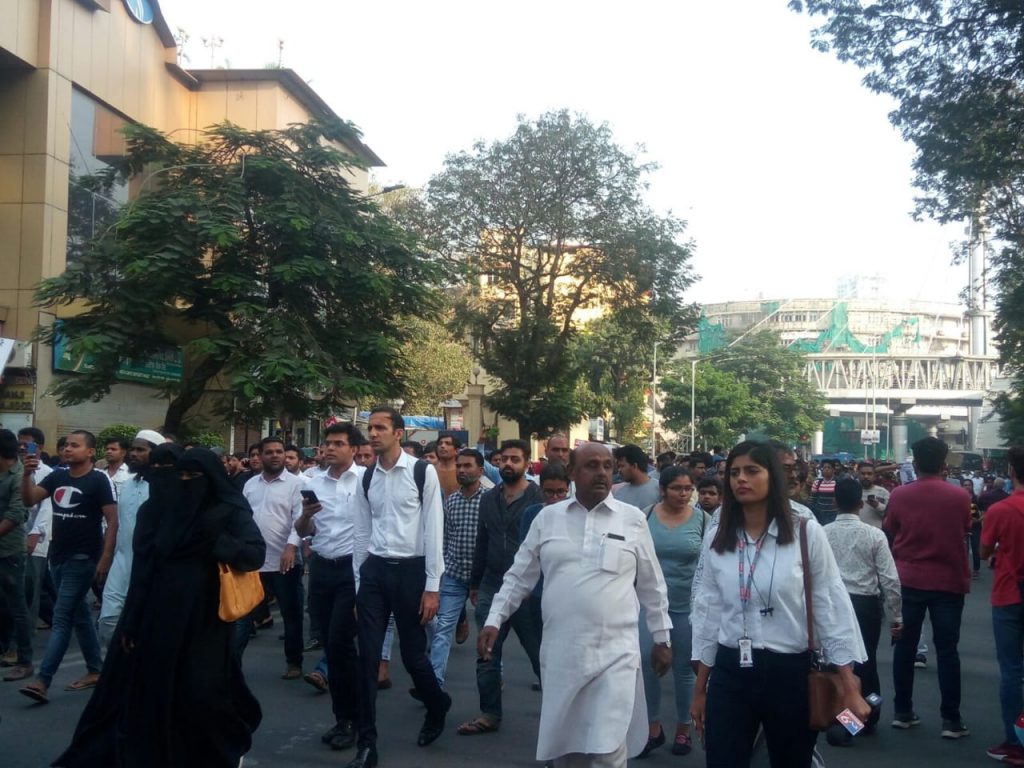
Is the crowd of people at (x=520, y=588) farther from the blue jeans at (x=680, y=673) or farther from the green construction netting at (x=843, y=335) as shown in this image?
the green construction netting at (x=843, y=335)

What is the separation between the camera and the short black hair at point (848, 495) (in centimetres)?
741

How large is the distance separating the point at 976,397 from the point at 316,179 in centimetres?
10944

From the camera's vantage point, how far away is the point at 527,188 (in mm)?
30812

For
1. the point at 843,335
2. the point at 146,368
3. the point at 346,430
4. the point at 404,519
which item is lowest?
the point at 404,519

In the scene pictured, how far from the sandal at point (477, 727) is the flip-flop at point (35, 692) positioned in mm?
3012

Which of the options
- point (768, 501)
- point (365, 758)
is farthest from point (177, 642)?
point (768, 501)

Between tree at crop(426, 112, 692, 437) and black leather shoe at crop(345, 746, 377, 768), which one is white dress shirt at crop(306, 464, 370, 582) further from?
tree at crop(426, 112, 692, 437)

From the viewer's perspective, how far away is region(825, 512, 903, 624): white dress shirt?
720 centimetres

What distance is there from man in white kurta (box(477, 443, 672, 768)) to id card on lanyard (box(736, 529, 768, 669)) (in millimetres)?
691

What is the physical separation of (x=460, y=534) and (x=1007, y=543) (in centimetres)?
401

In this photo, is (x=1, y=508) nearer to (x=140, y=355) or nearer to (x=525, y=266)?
(x=140, y=355)


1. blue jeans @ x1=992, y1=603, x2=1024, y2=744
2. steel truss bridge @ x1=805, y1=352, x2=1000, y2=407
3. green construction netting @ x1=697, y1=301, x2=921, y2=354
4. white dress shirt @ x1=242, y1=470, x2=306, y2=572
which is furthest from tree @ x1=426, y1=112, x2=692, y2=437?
steel truss bridge @ x1=805, y1=352, x2=1000, y2=407

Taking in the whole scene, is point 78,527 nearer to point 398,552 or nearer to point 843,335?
point 398,552

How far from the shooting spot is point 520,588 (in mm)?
5129
